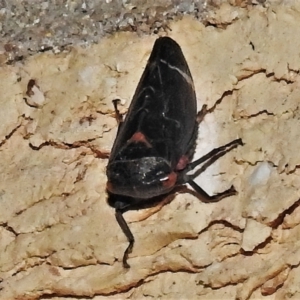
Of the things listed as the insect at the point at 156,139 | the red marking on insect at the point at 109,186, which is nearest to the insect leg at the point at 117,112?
the insect at the point at 156,139

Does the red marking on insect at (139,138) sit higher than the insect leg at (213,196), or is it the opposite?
the red marking on insect at (139,138)

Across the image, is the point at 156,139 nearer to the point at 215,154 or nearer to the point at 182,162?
Answer: the point at 182,162

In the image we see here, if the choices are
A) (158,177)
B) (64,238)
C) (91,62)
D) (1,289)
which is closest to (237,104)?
(158,177)

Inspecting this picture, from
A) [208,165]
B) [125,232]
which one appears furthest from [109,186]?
[208,165]

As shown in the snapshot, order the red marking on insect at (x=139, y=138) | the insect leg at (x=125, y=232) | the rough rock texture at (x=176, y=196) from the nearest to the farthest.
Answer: the rough rock texture at (x=176, y=196), the insect leg at (x=125, y=232), the red marking on insect at (x=139, y=138)

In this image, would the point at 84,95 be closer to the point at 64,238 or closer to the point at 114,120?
the point at 114,120

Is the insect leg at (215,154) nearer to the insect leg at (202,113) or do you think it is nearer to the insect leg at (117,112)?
the insect leg at (202,113)

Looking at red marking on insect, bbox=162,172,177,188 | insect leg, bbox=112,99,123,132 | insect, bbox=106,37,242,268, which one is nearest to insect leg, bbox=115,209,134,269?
insect, bbox=106,37,242,268
